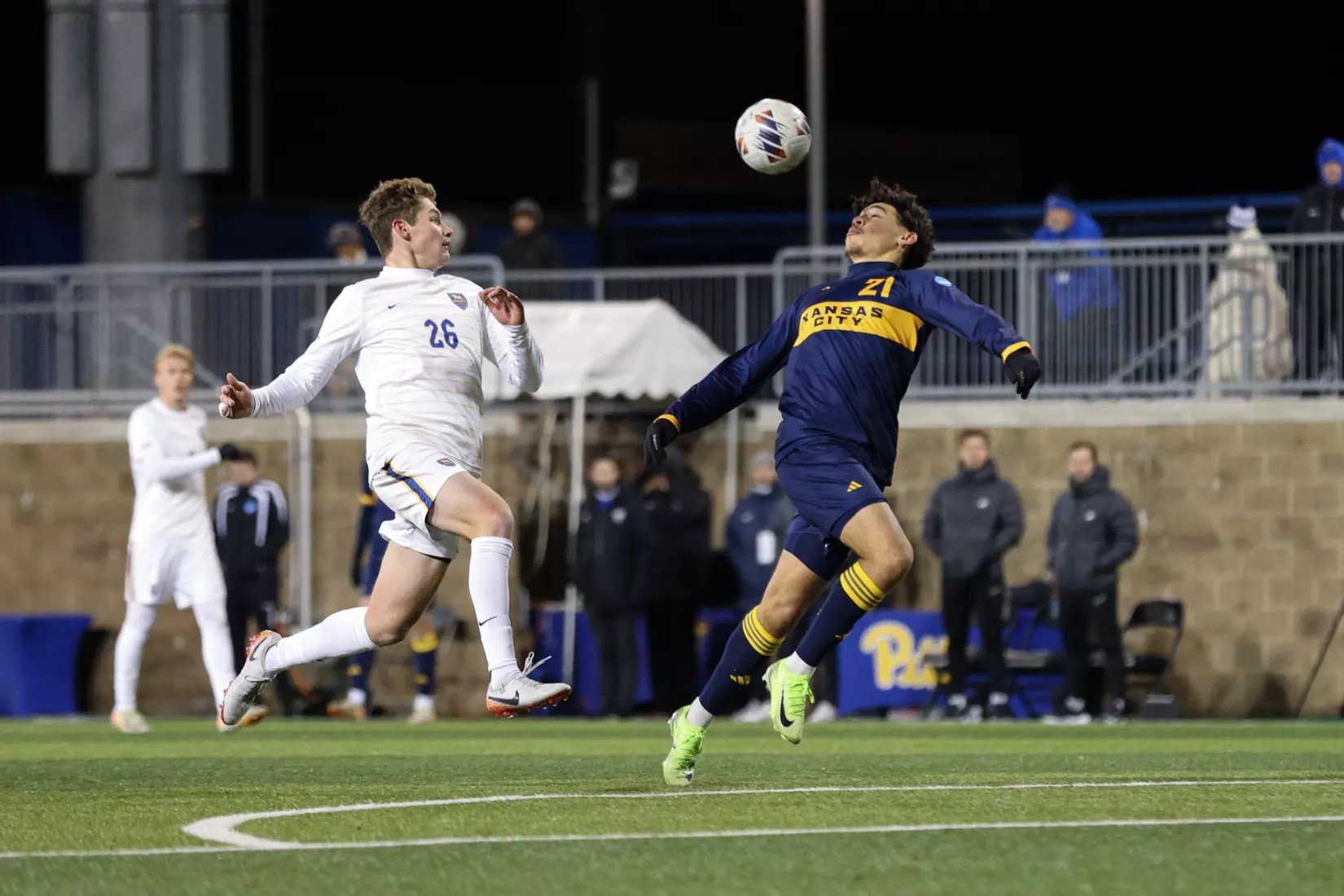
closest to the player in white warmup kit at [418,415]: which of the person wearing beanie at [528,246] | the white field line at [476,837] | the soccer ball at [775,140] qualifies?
the white field line at [476,837]

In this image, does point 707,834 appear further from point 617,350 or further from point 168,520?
point 617,350

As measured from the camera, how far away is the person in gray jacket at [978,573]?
1720 cm

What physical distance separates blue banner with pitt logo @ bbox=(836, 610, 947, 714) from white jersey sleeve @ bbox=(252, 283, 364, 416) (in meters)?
9.44

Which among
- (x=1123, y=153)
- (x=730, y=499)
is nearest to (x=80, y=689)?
(x=730, y=499)

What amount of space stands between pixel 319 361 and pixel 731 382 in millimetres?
1518

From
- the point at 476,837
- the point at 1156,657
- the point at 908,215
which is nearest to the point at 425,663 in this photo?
the point at 1156,657

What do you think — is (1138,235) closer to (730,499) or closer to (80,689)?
(730,499)

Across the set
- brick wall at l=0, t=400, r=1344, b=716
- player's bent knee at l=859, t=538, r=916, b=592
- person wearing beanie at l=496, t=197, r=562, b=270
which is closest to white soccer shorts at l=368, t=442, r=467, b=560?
player's bent knee at l=859, t=538, r=916, b=592

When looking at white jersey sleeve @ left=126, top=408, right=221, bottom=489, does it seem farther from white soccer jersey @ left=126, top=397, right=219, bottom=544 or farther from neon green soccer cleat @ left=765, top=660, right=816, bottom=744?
neon green soccer cleat @ left=765, top=660, right=816, bottom=744

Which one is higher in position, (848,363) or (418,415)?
(848,363)

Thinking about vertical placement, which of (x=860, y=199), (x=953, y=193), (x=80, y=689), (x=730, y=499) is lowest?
(x=80, y=689)

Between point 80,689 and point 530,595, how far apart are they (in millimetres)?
3832

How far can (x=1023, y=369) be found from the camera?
26.1 feet

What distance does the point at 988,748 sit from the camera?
1231cm
